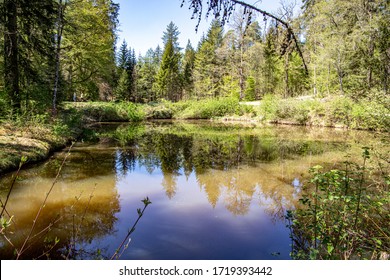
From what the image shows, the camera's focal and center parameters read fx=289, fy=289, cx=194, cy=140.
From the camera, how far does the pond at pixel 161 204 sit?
4.29m

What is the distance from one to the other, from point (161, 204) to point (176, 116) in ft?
100

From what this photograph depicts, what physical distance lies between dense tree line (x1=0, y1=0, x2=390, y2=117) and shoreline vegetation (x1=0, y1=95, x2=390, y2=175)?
2.58ft

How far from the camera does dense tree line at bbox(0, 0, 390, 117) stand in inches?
152

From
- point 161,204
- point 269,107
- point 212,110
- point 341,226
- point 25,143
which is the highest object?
point 269,107

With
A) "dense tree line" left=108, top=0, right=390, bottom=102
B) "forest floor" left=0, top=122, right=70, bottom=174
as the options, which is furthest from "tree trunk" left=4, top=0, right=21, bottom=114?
"dense tree line" left=108, top=0, right=390, bottom=102

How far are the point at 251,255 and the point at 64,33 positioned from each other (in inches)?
797

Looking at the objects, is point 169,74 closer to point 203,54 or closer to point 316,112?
point 203,54

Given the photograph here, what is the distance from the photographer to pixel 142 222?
5.29 metres

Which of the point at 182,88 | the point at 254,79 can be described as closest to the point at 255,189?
the point at 254,79

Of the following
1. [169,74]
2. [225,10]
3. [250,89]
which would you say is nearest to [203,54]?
[169,74]

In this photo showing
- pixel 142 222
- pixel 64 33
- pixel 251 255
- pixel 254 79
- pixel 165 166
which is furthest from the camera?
pixel 254 79

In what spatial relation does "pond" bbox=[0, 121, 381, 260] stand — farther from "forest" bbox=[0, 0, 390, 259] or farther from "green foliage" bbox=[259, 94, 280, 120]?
"green foliage" bbox=[259, 94, 280, 120]

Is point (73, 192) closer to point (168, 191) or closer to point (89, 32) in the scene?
point (168, 191)

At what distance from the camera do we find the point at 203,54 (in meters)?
51.0
